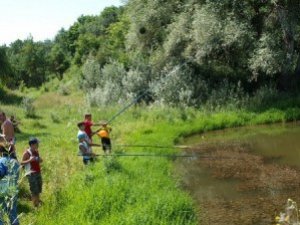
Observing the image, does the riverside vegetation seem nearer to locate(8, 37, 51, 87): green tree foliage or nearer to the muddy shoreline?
the muddy shoreline

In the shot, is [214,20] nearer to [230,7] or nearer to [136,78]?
[230,7]

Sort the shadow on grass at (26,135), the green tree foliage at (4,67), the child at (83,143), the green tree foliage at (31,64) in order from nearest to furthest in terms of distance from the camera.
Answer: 1. the child at (83,143)
2. the shadow on grass at (26,135)
3. the green tree foliage at (4,67)
4. the green tree foliage at (31,64)

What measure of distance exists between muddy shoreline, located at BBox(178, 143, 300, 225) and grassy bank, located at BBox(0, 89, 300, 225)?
555 millimetres

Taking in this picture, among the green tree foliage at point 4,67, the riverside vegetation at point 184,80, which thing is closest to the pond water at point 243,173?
the riverside vegetation at point 184,80

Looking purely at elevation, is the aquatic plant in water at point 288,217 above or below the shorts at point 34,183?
above

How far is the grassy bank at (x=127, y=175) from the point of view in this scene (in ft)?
35.5

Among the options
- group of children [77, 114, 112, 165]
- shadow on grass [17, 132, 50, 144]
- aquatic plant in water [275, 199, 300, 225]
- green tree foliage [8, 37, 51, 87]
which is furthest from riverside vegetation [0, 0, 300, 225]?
green tree foliage [8, 37, 51, 87]

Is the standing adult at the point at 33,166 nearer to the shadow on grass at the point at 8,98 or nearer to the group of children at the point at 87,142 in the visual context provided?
the group of children at the point at 87,142

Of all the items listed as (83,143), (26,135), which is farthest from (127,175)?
(26,135)

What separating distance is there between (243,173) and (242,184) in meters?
1.19

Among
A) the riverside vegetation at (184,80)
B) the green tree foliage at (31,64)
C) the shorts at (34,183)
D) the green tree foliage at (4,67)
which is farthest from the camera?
the green tree foliage at (31,64)

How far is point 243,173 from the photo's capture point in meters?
15.4

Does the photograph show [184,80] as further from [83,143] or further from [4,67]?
[4,67]

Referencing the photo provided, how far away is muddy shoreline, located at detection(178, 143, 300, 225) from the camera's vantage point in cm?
1163
